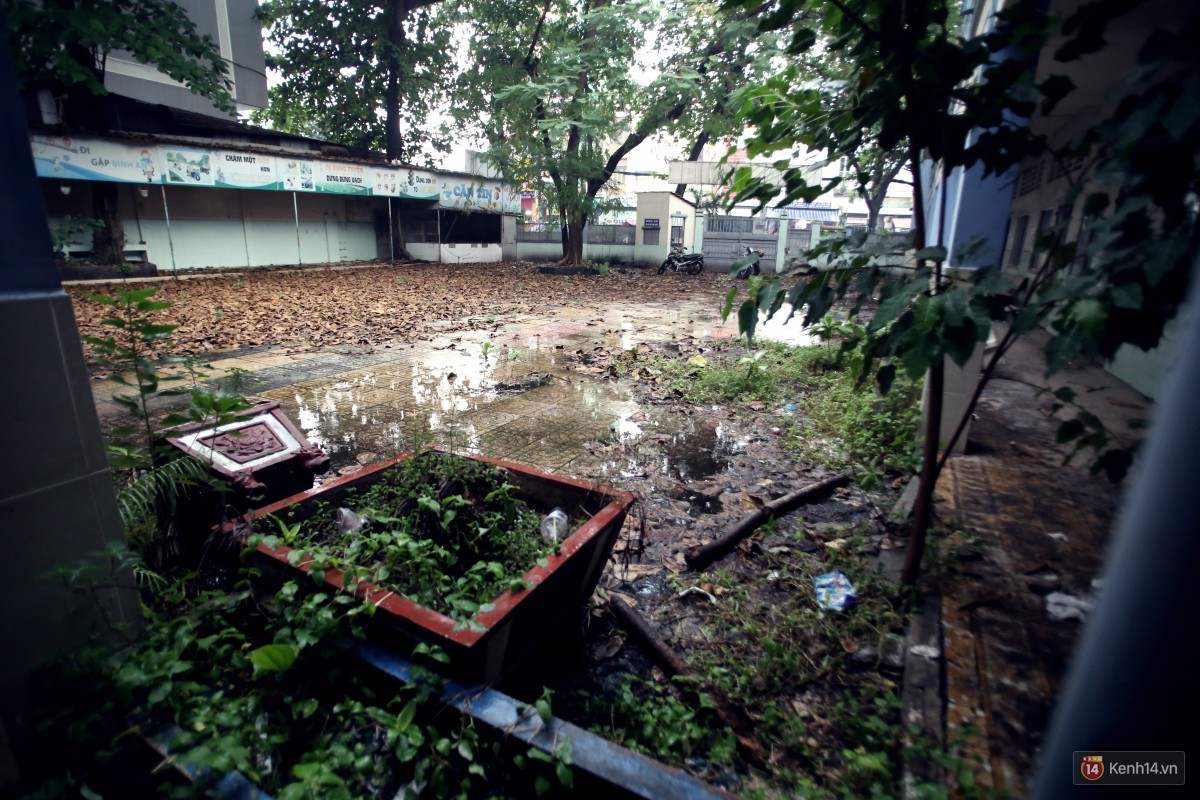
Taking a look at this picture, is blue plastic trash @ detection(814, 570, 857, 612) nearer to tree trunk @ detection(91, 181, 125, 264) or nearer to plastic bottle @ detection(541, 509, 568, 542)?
plastic bottle @ detection(541, 509, 568, 542)

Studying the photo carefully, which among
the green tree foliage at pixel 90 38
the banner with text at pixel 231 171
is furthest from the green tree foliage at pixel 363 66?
the green tree foliage at pixel 90 38

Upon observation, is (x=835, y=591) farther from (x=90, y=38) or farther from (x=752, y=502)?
(x=90, y=38)

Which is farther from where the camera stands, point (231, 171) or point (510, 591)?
point (231, 171)

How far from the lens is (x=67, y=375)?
1731 mm

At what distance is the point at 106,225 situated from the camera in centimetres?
1376

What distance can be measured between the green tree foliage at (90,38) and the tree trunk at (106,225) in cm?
519

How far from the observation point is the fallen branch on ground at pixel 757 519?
3.30m

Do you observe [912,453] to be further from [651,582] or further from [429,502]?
[429,502]

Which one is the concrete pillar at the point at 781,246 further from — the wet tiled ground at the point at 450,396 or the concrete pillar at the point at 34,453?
the concrete pillar at the point at 34,453

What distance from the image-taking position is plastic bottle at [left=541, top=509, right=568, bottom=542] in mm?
2662

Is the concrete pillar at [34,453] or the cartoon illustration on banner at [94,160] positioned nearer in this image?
the concrete pillar at [34,453]

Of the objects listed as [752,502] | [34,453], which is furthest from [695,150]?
[34,453]

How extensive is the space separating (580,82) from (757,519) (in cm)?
1842

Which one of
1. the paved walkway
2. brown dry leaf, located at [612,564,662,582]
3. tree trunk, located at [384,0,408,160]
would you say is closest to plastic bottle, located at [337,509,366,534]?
brown dry leaf, located at [612,564,662,582]
